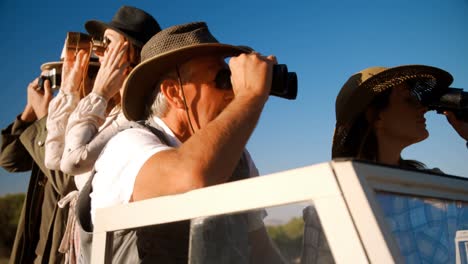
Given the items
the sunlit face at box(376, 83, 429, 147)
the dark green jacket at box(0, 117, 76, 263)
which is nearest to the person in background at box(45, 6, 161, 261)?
the dark green jacket at box(0, 117, 76, 263)

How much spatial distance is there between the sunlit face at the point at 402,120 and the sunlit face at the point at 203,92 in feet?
3.52

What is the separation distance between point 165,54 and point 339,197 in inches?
42.6

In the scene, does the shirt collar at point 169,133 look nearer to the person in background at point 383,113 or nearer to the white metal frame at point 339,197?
the white metal frame at point 339,197

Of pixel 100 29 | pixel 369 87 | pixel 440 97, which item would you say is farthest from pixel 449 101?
pixel 100 29

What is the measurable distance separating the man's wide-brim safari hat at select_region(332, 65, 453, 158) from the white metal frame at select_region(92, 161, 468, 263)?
5.24 ft

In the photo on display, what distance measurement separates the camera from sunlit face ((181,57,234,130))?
1.65m

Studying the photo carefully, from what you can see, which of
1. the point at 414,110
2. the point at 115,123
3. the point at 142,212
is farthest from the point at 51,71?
the point at 142,212

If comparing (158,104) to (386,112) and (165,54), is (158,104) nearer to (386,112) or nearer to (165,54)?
(165,54)

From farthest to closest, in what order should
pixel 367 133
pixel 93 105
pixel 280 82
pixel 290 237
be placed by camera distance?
pixel 367 133
pixel 93 105
pixel 280 82
pixel 290 237

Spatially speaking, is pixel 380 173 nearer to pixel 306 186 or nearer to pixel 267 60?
pixel 306 186

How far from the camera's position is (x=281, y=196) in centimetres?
76

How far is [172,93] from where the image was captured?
5.63ft

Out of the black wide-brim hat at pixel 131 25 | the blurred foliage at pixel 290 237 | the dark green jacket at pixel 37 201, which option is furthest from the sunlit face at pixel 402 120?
the blurred foliage at pixel 290 237

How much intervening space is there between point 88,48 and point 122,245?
157 centimetres
